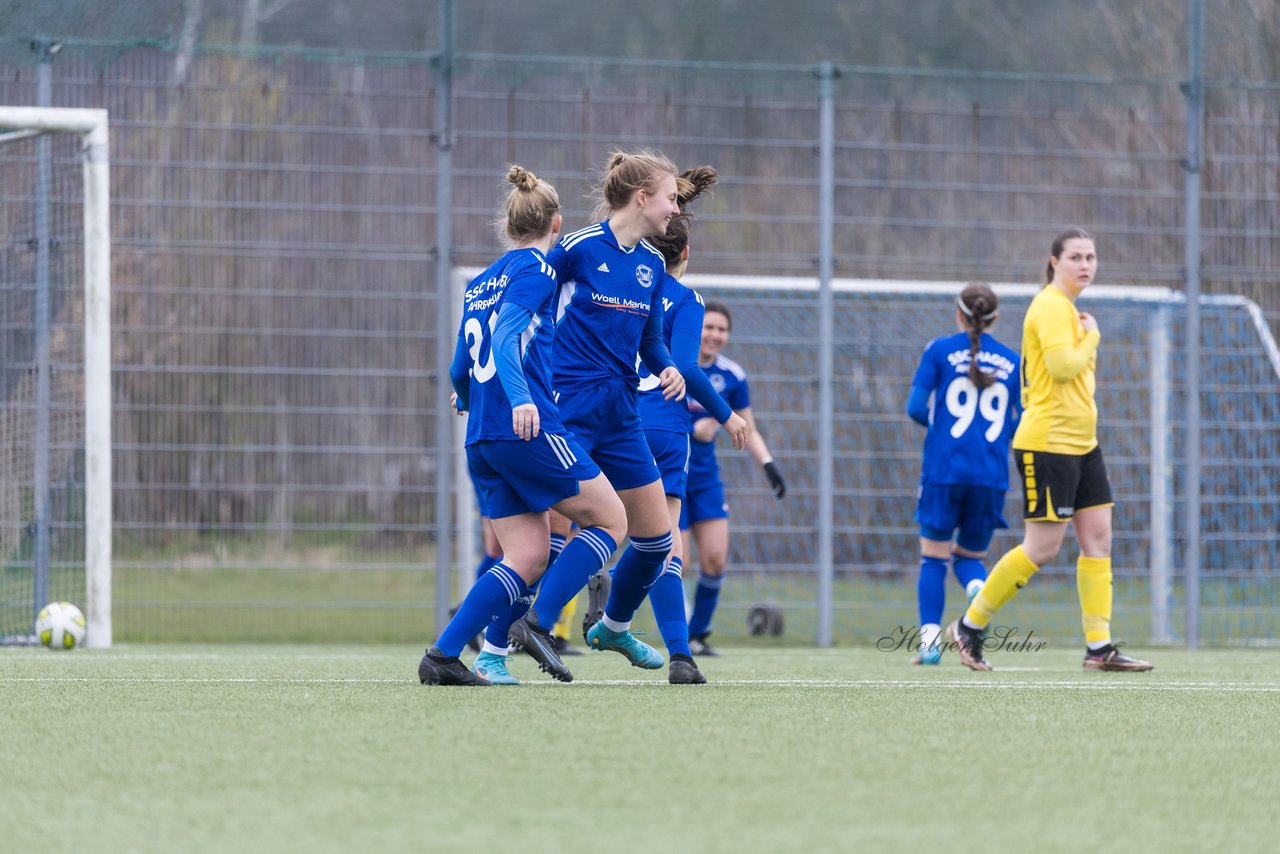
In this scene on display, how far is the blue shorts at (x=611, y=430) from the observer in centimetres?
516

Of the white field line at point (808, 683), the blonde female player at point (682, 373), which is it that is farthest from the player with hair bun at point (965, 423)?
the white field line at point (808, 683)

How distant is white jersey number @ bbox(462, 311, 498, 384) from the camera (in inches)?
194

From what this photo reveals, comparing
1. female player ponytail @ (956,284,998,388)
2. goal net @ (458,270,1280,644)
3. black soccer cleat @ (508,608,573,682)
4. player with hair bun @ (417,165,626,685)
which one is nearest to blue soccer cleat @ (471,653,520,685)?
player with hair bun @ (417,165,626,685)

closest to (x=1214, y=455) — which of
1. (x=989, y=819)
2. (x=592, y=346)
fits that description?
(x=592, y=346)

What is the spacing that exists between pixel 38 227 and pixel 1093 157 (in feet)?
19.8

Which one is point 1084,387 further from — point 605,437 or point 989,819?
point 989,819

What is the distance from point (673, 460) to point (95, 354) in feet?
10.2

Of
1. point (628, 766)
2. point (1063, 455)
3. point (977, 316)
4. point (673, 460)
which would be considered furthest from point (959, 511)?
point (628, 766)

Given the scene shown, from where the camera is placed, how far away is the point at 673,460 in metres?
6.86

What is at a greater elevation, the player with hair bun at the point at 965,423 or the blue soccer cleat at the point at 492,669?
the player with hair bun at the point at 965,423

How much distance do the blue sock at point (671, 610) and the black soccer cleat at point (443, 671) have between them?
0.74 meters

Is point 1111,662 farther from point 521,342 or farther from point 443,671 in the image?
point 521,342

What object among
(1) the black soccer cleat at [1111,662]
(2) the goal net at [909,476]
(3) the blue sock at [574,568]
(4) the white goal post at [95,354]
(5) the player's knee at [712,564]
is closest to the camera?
(3) the blue sock at [574,568]

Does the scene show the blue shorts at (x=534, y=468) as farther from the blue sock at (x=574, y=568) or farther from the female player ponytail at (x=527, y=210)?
the female player ponytail at (x=527, y=210)
